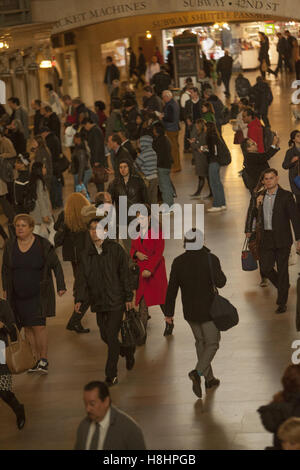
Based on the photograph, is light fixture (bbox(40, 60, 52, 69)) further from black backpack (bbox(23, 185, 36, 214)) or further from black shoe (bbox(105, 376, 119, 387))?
black shoe (bbox(105, 376, 119, 387))

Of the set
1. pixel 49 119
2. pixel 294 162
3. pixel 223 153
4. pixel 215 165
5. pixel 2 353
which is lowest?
pixel 2 353

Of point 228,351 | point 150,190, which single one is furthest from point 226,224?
point 228,351

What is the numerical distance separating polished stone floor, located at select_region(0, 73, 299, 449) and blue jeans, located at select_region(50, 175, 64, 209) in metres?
5.77

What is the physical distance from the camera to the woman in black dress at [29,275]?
10047mm

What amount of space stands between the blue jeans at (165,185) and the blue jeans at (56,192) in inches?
85.4

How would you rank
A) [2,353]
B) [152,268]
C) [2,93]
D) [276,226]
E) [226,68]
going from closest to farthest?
[2,353]
[152,268]
[276,226]
[2,93]
[226,68]

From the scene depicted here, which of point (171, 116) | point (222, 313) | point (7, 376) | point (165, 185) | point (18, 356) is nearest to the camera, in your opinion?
point (7, 376)

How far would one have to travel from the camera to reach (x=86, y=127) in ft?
60.7

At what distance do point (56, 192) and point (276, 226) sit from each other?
8189 millimetres

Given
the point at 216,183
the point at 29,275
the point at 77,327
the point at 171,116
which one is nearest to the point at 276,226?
the point at 77,327

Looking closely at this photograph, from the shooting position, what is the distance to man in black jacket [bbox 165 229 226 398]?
30.2 feet

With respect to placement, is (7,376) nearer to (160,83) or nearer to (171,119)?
(171,119)

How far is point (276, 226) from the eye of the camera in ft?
37.6
